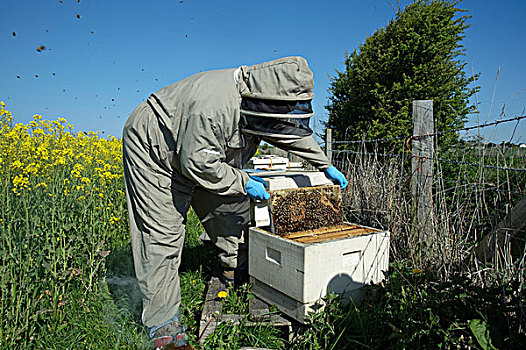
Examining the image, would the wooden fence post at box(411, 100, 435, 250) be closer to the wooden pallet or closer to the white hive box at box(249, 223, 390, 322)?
the white hive box at box(249, 223, 390, 322)

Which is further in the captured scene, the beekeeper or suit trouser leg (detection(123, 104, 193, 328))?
suit trouser leg (detection(123, 104, 193, 328))

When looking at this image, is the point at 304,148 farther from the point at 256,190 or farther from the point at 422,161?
the point at 422,161

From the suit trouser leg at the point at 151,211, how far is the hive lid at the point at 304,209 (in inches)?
29.6

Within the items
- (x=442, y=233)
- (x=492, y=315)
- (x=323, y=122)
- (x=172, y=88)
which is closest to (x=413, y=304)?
(x=492, y=315)

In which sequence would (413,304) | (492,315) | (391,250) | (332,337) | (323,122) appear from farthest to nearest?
(323,122) < (391,250) < (332,337) < (413,304) < (492,315)

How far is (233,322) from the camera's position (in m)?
2.51

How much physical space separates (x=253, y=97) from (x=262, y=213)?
3.20ft

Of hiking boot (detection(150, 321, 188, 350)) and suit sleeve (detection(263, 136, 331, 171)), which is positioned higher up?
suit sleeve (detection(263, 136, 331, 171))

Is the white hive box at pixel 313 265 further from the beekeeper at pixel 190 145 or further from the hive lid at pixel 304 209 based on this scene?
the beekeeper at pixel 190 145

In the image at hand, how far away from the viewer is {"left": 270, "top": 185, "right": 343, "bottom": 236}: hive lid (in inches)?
107

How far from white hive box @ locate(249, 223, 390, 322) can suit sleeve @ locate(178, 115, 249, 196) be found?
618 millimetres

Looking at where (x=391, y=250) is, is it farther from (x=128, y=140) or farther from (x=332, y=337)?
(x=128, y=140)

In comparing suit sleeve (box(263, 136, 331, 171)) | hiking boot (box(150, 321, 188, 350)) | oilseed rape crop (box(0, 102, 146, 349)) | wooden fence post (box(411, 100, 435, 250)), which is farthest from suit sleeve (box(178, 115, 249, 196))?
wooden fence post (box(411, 100, 435, 250))

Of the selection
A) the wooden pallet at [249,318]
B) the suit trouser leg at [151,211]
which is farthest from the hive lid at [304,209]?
the suit trouser leg at [151,211]
